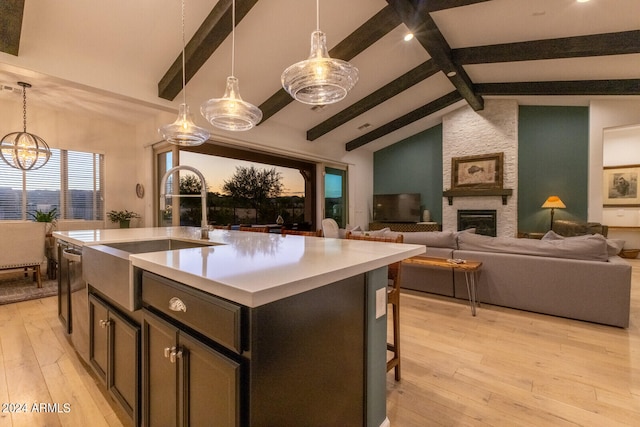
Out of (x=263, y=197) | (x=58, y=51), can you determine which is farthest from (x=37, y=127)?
(x=263, y=197)

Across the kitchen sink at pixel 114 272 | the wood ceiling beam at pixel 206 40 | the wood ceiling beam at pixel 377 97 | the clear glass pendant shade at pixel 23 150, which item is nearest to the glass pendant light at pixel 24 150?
the clear glass pendant shade at pixel 23 150

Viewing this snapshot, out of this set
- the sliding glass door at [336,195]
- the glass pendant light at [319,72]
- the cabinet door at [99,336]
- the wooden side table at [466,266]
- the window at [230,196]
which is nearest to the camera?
the cabinet door at [99,336]

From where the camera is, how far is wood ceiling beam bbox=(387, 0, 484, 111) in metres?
3.73

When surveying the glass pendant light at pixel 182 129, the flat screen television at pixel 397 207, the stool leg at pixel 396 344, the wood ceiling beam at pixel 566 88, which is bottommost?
the stool leg at pixel 396 344

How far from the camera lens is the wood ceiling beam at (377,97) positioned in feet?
18.0

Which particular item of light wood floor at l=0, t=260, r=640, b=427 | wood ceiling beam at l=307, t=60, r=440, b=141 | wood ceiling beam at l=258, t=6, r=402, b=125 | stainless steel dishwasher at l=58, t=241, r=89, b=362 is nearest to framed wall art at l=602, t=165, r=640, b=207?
wood ceiling beam at l=307, t=60, r=440, b=141

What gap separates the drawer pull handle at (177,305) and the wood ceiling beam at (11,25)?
362 cm

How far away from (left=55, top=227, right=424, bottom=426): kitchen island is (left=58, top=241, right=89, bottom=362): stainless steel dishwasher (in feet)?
2.44

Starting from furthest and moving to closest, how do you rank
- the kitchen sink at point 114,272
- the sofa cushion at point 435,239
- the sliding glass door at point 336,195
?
the sliding glass door at point 336,195, the sofa cushion at point 435,239, the kitchen sink at point 114,272

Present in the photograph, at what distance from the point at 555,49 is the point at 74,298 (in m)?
6.47

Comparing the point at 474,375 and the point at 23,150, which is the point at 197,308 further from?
the point at 23,150

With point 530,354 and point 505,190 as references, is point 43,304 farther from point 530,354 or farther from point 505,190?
point 505,190

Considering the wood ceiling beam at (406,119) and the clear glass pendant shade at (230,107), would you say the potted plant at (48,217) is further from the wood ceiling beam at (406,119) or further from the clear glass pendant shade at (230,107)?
the wood ceiling beam at (406,119)

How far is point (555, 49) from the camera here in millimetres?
4328
